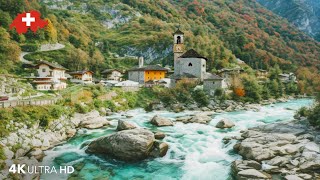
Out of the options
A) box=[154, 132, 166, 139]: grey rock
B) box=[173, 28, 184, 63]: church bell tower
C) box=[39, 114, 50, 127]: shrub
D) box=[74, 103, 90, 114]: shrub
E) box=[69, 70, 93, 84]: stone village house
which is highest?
box=[173, 28, 184, 63]: church bell tower

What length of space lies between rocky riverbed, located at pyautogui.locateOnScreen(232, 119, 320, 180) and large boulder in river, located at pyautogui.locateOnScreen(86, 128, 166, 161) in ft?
19.9

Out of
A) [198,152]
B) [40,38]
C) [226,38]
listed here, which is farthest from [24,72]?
[226,38]

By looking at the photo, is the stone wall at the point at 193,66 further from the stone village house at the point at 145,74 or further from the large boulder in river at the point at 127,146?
the large boulder in river at the point at 127,146

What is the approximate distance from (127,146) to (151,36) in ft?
229

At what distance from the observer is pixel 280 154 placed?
64.7 ft

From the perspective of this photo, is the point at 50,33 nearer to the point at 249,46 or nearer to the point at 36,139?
the point at 36,139

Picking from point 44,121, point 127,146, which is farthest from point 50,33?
point 127,146

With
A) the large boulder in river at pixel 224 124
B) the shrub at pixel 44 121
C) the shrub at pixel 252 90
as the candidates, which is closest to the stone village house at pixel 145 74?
the shrub at pixel 252 90

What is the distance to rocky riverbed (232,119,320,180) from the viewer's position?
17078mm

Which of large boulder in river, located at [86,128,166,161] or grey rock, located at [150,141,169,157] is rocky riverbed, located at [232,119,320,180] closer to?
grey rock, located at [150,141,169,157]

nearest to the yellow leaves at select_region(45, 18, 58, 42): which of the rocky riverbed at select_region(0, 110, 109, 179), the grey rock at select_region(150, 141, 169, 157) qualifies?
the rocky riverbed at select_region(0, 110, 109, 179)

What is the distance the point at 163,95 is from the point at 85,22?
77.7m

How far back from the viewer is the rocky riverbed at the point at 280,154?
17.1m

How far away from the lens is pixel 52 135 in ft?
81.4
